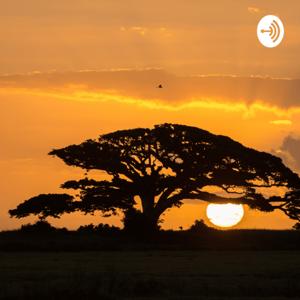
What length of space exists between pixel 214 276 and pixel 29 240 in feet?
95.4

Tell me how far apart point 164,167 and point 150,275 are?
3569 cm

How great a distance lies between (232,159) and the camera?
265 feet

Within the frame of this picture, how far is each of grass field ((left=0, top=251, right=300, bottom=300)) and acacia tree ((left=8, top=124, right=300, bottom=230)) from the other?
1395 centimetres

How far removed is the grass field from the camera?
3691 cm

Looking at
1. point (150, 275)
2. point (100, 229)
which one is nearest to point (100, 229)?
point (100, 229)

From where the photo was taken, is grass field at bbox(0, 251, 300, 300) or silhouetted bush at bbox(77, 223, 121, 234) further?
silhouetted bush at bbox(77, 223, 121, 234)

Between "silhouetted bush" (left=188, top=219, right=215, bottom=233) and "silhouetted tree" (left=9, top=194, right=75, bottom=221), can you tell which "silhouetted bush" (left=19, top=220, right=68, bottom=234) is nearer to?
"silhouetted tree" (left=9, top=194, right=75, bottom=221)

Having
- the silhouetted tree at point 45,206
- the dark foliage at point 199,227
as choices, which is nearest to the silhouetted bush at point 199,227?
the dark foliage at point 199,227

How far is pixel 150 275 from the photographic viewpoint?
46.0 metres

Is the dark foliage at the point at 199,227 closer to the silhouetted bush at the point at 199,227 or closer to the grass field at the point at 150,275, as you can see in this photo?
the silhouetted bush at the point at 199,227

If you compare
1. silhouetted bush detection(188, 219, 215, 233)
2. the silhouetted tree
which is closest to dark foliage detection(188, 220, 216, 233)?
silhouetted bush detection(188, 219, 215, 233)

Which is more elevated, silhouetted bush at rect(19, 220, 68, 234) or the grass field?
silhouetted bush at rect(19, 220, 68, 234)

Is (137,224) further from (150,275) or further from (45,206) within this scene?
(150,275)

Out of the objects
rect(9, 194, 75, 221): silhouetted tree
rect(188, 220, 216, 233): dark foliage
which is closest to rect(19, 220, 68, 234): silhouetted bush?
rect(9, 194, 75, 221): silhouetted tree
